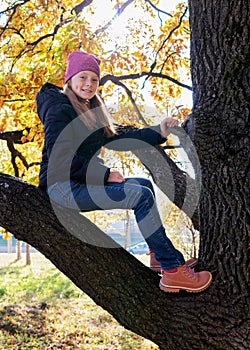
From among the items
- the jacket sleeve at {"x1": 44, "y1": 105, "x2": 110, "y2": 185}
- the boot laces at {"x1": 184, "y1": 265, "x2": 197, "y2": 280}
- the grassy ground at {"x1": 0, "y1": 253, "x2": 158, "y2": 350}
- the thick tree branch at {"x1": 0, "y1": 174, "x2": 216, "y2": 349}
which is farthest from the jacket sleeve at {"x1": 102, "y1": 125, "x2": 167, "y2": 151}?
the grassy ground at {"x1": 0, "y1": 253, "x2": 158, "y2": 350}

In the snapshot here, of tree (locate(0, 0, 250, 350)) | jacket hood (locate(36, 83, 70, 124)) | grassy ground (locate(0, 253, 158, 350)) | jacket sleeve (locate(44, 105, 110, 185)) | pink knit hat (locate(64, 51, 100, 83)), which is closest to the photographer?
tree (locate(0, 0, 250, 350))

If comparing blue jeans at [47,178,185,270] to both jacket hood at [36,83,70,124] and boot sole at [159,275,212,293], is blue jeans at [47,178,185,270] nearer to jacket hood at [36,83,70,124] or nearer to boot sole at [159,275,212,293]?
boot sole at [159,275,212,293]

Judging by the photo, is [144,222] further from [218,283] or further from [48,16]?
[48,16]

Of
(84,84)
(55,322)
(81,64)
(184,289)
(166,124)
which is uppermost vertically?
(81,64)

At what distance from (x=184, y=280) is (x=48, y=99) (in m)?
1.29

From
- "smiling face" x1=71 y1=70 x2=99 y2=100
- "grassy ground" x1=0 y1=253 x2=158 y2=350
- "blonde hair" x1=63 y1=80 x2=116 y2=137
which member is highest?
"smiling face" x1=71 y1=70 x2=99 y2=100

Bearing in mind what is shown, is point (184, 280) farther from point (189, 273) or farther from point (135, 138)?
point (135, 138)

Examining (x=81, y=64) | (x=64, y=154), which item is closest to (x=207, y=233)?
(x=64, y=154)

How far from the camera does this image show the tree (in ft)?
8.14

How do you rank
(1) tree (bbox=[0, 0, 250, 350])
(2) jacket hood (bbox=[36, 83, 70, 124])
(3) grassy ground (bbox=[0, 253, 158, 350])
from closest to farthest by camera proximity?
(1) tree (bbox=[0, 0, 250, 350]), (2) jacket hood (bbox=[36, 83, 70, 124]), (3) grassy ground (bbox=[0, 253, 158, 350])

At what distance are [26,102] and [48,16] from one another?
1896 millimetres

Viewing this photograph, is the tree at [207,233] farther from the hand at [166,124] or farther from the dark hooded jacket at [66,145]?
the dark hooded jacket at [66,145]

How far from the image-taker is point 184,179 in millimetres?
4043

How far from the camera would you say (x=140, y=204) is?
250 cm
